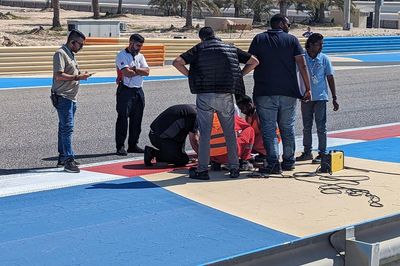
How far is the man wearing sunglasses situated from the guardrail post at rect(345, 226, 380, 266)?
4.68 m

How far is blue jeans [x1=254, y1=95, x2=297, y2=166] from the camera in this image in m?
9.01

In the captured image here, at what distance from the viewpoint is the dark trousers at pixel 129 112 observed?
10734mm

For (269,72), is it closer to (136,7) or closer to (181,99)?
(181,99)

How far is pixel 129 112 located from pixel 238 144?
207cm

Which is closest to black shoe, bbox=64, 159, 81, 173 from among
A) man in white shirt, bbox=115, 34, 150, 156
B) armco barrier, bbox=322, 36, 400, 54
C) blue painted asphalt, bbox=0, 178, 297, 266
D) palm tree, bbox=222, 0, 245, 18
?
blue painted asphalt, bbox=0, 178, 297, 266

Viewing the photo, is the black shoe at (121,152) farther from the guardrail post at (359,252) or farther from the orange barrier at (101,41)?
the orange barrier at (101,41)

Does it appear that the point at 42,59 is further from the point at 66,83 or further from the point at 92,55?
the point at 66,83

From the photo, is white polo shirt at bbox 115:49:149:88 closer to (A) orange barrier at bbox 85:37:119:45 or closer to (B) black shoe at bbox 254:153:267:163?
(B) black shoe at bbox 254:153:267:163

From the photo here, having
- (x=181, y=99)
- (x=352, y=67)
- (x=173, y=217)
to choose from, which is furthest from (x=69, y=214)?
(x=352, y=67)

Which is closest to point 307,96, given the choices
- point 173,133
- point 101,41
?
point 173,133

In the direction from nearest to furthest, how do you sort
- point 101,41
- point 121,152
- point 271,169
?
1. point 271,169
2. point 121,152
3. point 101,41

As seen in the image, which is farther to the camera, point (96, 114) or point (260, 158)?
point (96, 114)

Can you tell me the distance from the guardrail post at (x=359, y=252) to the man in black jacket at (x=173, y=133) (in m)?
4.21

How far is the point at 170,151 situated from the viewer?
970cm
